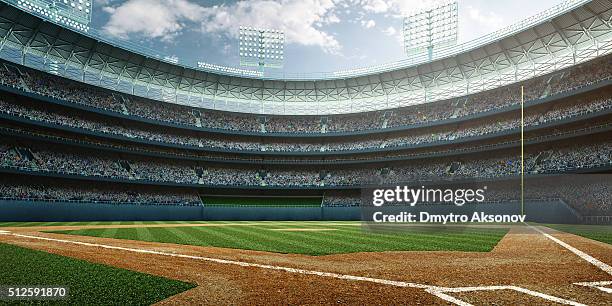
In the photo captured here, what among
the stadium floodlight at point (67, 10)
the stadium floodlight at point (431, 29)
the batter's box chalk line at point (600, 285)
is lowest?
the batter's box chalk line at point (600, 285)

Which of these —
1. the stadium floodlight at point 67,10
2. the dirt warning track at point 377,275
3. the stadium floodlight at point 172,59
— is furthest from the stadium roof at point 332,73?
the dirt warning track at point 377,275

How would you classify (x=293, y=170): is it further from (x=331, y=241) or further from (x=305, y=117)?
(x=331, y=241)

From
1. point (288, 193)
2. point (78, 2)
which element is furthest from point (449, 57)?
point (78, 2)

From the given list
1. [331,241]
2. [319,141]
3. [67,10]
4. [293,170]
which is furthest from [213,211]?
[331,241]

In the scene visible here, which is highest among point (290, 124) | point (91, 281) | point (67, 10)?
point (67, 10)

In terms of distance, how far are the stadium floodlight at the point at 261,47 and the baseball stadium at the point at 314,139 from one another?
0.73 feet

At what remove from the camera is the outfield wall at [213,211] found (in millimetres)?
31141

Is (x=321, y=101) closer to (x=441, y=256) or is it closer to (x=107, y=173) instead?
(x=107, y=173)

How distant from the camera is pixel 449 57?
45.5m

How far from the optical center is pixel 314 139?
54500 mm

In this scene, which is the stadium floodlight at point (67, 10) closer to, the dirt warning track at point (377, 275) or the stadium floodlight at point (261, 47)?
the stadium floodlight at point (261, 47)

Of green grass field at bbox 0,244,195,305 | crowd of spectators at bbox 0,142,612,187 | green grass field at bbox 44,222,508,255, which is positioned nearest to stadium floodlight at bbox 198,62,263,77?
crowd of spectators at bbox 0,142,612,187

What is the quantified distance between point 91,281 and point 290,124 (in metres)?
50.1

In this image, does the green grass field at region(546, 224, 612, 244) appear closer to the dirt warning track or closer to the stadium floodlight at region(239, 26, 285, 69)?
the dirt warning track
